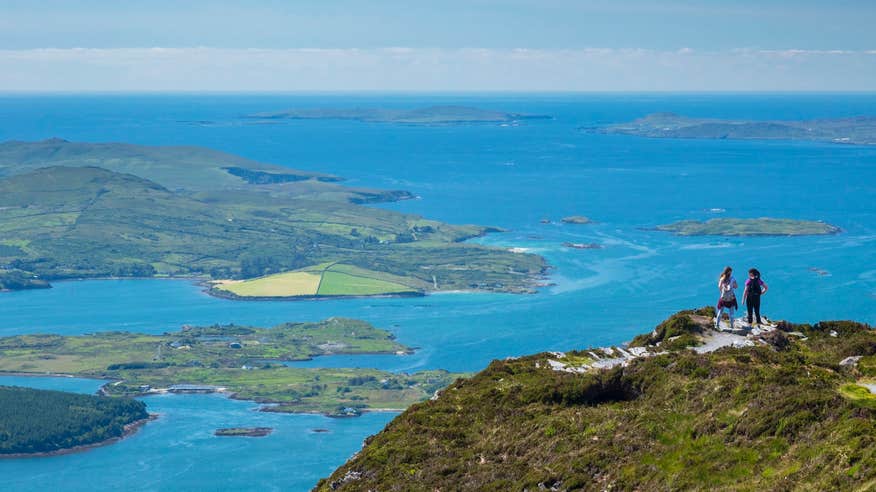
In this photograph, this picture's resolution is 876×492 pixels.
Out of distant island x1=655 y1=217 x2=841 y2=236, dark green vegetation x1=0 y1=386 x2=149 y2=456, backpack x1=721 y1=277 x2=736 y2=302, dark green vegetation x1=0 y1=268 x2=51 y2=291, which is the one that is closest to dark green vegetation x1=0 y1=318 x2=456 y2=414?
dark green vegetation x1=0 y1=386 x2=149 y2=456

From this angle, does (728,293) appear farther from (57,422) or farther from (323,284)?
(323,284)

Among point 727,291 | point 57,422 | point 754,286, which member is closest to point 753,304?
point 754,286

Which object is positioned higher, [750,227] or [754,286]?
[754,286]

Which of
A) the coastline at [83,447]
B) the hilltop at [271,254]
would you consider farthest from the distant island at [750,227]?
the coastline at [83,447]

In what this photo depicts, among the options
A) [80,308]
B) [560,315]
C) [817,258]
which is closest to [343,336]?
[560,315]

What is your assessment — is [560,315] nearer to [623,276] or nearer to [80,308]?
[623,276]

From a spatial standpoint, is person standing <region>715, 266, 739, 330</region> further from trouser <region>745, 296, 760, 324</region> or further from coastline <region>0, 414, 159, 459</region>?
coastline <region>0, 414, 159, 459</region>
